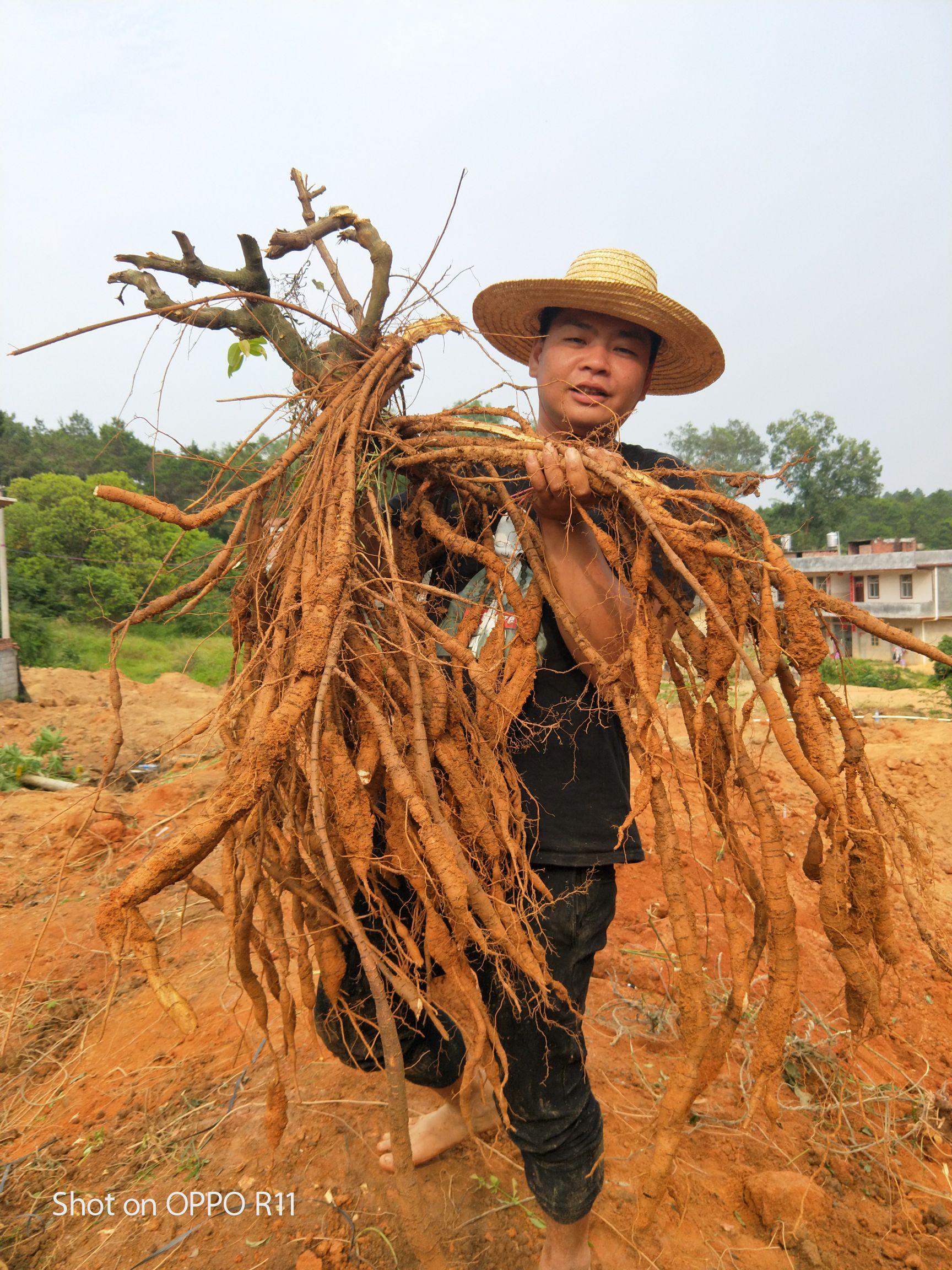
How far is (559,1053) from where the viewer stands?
1.32 meters

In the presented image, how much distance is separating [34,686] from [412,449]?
1139 centimetres

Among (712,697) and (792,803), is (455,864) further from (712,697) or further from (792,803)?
(792,803)

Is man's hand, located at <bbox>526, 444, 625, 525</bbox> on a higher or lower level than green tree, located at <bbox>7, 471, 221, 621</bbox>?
lower

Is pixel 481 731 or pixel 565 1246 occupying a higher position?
pixel 481 731

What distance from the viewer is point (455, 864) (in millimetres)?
1076

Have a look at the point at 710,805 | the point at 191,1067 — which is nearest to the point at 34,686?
the point at 191,1067

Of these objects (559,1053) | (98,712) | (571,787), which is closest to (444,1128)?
(559,1053)

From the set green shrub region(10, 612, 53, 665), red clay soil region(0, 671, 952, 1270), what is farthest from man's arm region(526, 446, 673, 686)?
green shrub region(10, 612, 53, 665)

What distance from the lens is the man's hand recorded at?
118 centimetres

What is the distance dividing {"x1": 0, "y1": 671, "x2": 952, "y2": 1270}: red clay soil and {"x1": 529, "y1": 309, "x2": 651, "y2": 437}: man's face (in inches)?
39.6

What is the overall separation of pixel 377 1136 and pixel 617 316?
86.4 inches

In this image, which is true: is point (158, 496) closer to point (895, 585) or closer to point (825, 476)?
point (895, 585)

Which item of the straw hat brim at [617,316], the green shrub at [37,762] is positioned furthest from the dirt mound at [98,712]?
the straw hat brim at [617,316]

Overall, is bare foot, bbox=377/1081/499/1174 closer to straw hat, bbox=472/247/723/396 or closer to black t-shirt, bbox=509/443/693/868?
black t-shirt, bbox=509/443/693/868
